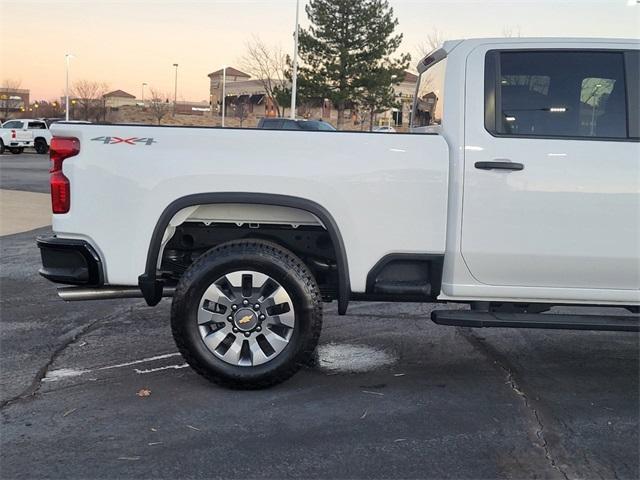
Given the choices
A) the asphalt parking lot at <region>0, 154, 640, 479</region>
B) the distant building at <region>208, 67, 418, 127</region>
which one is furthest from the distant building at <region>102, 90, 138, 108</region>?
the asphalt parking lot at <region>0, 154, 640, 479</region>

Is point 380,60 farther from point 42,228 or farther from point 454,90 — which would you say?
point 454,90

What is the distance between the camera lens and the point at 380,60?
44156mm

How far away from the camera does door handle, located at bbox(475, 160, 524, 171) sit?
408 cm

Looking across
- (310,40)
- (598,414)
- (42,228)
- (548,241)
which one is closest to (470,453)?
(598,414)

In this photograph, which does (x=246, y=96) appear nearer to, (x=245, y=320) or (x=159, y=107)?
(x=159, y=107)

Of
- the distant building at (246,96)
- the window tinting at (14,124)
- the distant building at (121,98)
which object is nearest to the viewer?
the window tinting at (14,124)

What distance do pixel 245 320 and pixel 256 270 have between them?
1.08 ft

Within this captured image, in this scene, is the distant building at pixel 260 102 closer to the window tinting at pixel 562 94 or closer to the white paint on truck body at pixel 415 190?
the window tinting at pixel 562 94

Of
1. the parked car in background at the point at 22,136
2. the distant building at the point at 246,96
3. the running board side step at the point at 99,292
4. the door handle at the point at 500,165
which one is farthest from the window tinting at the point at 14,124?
the door handle at the point at 500,165

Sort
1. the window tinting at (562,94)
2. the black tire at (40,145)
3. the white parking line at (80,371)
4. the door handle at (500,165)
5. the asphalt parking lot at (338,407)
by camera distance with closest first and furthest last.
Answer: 1. the asphalt parking lot at (338,407)
2. the door handle at (500,165)
3. the window tinting at (562,94)
4. the white parking line at (80,371)
5. the black tire at (40,145)

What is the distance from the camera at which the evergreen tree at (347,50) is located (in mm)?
42781

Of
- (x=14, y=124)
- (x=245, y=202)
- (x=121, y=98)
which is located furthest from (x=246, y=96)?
(x=245, y=202)

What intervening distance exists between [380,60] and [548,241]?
4182 cm

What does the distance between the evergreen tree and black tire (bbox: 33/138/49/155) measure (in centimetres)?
1598
